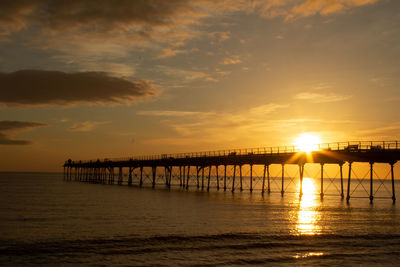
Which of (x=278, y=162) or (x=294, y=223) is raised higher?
(x=278, y=162)

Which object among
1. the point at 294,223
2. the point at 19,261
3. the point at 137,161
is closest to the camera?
the point at 19,261

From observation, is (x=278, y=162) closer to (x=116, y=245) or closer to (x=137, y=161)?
(x=116, y=245)

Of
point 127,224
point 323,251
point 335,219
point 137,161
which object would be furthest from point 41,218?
point 137,161

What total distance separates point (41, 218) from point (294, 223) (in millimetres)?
22847

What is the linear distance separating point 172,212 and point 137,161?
67324 millimetres

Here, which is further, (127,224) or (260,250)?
(127,224)

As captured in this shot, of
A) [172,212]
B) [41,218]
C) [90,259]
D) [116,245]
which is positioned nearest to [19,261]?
[90,259]

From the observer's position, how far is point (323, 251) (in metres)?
22.7

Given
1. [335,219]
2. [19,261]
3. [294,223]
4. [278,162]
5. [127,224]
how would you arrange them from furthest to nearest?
[278,162], [335,219], [294,223], [127,224], [19,261]

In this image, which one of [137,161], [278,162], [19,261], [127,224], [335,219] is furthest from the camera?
[137,161]

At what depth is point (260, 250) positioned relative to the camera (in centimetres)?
2253

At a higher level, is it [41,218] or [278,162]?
[278,162]

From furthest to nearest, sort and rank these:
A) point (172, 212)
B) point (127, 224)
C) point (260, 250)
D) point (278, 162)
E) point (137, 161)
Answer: point (137, 161)
point (278, 162)
point (172, 212)
point (127, 224)
point (260, 250)

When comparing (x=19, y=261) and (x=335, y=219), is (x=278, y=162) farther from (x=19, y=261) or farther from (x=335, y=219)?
(x=19, y=261)
